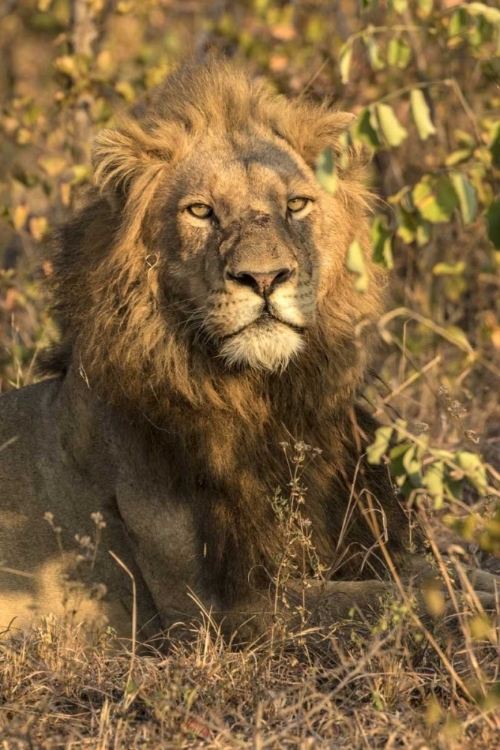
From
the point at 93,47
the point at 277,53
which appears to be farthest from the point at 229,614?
the point at 93,47

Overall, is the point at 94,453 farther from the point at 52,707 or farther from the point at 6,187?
the point at 6,187

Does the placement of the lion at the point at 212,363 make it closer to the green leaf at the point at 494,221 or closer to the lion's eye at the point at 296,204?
the lion's eye at the point at 296,204

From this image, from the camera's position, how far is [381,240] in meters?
3.64

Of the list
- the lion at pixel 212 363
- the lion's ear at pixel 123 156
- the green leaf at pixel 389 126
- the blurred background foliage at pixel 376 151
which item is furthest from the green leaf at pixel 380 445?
the blurred background foliage at pixel 376 151

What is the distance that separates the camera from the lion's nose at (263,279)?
4.43 m

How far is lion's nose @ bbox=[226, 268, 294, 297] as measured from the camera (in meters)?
4.43

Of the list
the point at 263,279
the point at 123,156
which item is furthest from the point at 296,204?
the point at 123,156

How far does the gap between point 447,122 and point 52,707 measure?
685cm

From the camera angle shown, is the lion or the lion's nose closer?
the lion's nose

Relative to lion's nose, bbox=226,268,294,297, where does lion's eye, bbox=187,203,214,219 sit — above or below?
above

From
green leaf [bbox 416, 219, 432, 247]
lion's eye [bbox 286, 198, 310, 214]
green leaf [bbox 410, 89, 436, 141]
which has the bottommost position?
lion's eye [bbox 286, 198, 310, 214]

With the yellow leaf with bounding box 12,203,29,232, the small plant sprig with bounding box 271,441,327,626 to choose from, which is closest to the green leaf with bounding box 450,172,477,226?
the small plant sprig with bounding box 271,441,327,626

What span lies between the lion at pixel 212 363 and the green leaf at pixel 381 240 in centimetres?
82

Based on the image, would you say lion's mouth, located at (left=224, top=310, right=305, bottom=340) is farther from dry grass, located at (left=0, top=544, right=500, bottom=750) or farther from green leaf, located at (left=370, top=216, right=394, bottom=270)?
dry grass, located at (left=0, top=544, right=500, bottom=750)
